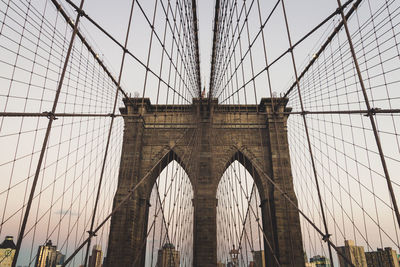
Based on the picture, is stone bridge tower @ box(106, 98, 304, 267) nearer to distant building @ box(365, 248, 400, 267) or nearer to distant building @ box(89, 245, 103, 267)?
distant building @ box(89, 245, 103, 267)

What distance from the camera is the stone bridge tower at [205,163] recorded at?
37.0ft

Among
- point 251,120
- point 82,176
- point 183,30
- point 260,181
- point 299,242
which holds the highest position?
point 183,30

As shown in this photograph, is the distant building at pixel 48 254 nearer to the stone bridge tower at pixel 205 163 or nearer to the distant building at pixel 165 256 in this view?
the stone bridge tower at pixel 205 163

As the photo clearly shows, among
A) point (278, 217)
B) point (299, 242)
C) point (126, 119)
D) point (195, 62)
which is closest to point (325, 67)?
point (278, 217)

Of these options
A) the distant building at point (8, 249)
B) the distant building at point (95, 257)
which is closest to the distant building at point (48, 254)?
the distant building at point (8, 249)

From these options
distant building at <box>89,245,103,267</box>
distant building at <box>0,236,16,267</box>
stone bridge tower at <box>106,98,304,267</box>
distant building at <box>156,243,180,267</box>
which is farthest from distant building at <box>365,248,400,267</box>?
distant building at <box>89,245,103,267</box>

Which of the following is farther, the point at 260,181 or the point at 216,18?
the point at 260,181

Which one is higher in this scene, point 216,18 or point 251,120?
point 216,18

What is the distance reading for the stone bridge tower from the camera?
11.3 metres

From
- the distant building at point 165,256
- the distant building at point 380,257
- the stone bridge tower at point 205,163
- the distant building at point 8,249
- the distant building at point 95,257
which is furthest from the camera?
the distant building at point 95,257

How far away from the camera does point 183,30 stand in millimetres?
10914

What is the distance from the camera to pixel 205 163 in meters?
13.1

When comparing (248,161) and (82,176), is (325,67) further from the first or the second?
(82,176)

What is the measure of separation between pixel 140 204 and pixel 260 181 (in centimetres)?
638
